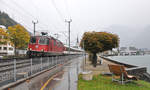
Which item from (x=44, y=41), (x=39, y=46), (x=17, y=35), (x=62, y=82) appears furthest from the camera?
(x=17, y=35)

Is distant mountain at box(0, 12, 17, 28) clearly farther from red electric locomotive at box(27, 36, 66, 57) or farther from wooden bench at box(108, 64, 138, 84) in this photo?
wooden bench at box(108, 64, 138, 84)

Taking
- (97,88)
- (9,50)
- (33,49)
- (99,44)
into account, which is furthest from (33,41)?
(9,50)

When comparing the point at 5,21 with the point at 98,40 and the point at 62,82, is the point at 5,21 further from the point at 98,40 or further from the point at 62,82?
the point at 62,82

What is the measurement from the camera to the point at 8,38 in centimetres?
3791

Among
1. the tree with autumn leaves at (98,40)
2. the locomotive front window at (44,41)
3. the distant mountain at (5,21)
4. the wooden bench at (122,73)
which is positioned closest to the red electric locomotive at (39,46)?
the locomotive front window at (44,41)

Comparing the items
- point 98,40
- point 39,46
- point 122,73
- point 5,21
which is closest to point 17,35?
point 39,46

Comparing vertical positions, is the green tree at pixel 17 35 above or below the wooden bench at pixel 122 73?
above

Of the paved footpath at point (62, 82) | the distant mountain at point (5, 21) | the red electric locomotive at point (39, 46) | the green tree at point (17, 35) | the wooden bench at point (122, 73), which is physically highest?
the distant mountain at point (5, 21)

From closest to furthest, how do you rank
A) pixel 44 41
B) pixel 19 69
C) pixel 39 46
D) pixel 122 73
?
pixel 122 73 → pixel 19 69 → pixel 39 46 → pixel 44 41

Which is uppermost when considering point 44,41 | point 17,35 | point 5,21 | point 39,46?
point 5,21

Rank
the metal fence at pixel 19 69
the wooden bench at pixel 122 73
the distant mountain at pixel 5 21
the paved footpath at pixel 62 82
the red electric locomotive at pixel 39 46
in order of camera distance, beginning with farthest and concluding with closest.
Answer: the distant mountain at pixel 5 21
the red electric locomotive at pixel 39 46
the metal fence at pixel 19 69
the wooden bench at pixel 122 73
the paved footpath at pixel 62 82

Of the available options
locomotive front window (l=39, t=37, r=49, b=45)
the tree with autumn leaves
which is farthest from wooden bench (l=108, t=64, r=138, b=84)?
locomotive front window (l=39, t=37, r=49, b=45)

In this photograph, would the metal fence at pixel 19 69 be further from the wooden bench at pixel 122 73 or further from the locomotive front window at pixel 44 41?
the locomotive front window at pixel 44 41

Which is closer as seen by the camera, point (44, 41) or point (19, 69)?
point (19, 69)
